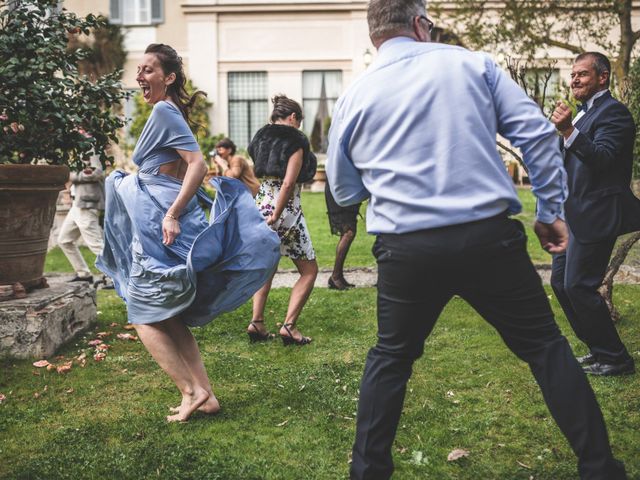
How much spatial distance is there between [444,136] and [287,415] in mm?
2136

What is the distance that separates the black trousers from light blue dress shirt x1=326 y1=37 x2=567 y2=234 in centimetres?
9

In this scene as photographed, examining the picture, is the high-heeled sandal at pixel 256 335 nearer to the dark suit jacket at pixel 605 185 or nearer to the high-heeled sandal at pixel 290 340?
the high-heeled sandal at pixel 290 340

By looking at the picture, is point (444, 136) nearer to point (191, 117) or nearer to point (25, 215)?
point (25, 215)

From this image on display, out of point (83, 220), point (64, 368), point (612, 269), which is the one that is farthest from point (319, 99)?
point (64, 368)

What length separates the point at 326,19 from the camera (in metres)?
27.3

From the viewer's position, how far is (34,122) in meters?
6.14

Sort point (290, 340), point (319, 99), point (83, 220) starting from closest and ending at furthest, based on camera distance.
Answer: point (290, 340)
point (83, 220)
point (319, 99)

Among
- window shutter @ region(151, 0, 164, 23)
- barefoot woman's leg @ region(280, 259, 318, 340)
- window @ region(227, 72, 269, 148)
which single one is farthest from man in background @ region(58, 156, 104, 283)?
window shutter @ region(151, 0, 164, 23)

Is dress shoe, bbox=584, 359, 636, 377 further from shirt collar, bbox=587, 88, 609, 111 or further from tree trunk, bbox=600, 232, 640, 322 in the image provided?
shirt collar, bbox=587, 88, 609, 111

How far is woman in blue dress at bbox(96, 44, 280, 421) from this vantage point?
4207mm

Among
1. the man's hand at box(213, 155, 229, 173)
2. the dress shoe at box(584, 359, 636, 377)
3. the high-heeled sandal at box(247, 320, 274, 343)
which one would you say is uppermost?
the man's hand at box(213, 155, 229, 173)

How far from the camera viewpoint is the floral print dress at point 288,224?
6.15 metres

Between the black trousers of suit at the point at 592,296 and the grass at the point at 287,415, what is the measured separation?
0.23 metres

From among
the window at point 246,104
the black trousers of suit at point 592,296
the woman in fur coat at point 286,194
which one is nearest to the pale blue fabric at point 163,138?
the woman in fur coat at point 286,194
